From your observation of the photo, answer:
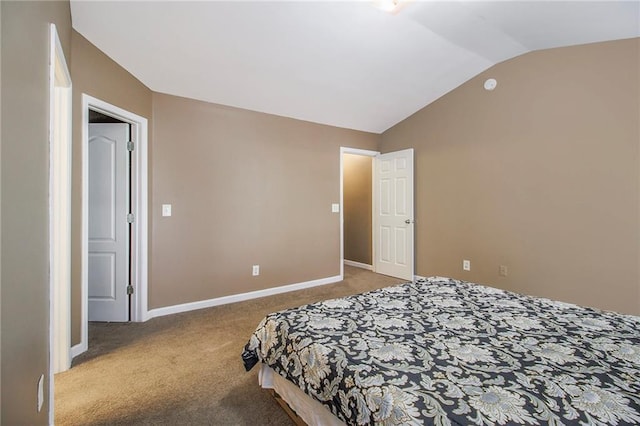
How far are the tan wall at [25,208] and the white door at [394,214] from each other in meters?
4.03

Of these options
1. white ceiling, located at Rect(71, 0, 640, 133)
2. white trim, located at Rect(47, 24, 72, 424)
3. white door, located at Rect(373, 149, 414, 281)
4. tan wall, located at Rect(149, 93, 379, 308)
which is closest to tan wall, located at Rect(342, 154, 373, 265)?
white door, located at Rect(373, 149, 414, 281)

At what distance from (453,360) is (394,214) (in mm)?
3698

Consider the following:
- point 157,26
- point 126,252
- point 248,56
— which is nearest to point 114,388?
point 126,252

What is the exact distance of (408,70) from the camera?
3.54m

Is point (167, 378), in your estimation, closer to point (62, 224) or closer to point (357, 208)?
point (62, 224)

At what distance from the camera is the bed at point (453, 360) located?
0.92m

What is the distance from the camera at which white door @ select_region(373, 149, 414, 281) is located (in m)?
4.57

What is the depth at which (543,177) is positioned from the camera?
10.9 ft

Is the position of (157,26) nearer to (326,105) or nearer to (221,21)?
(221,21)

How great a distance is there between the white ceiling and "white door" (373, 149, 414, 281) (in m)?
1.23

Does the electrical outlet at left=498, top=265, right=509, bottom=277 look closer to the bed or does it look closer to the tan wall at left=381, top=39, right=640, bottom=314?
the tan wall at left=381, top=39, right=640, bottom=314

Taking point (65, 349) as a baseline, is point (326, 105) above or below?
above

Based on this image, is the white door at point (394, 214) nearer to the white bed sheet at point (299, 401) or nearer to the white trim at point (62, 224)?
the white bed sheet at point (299, 401)

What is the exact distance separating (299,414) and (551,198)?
130 inches
